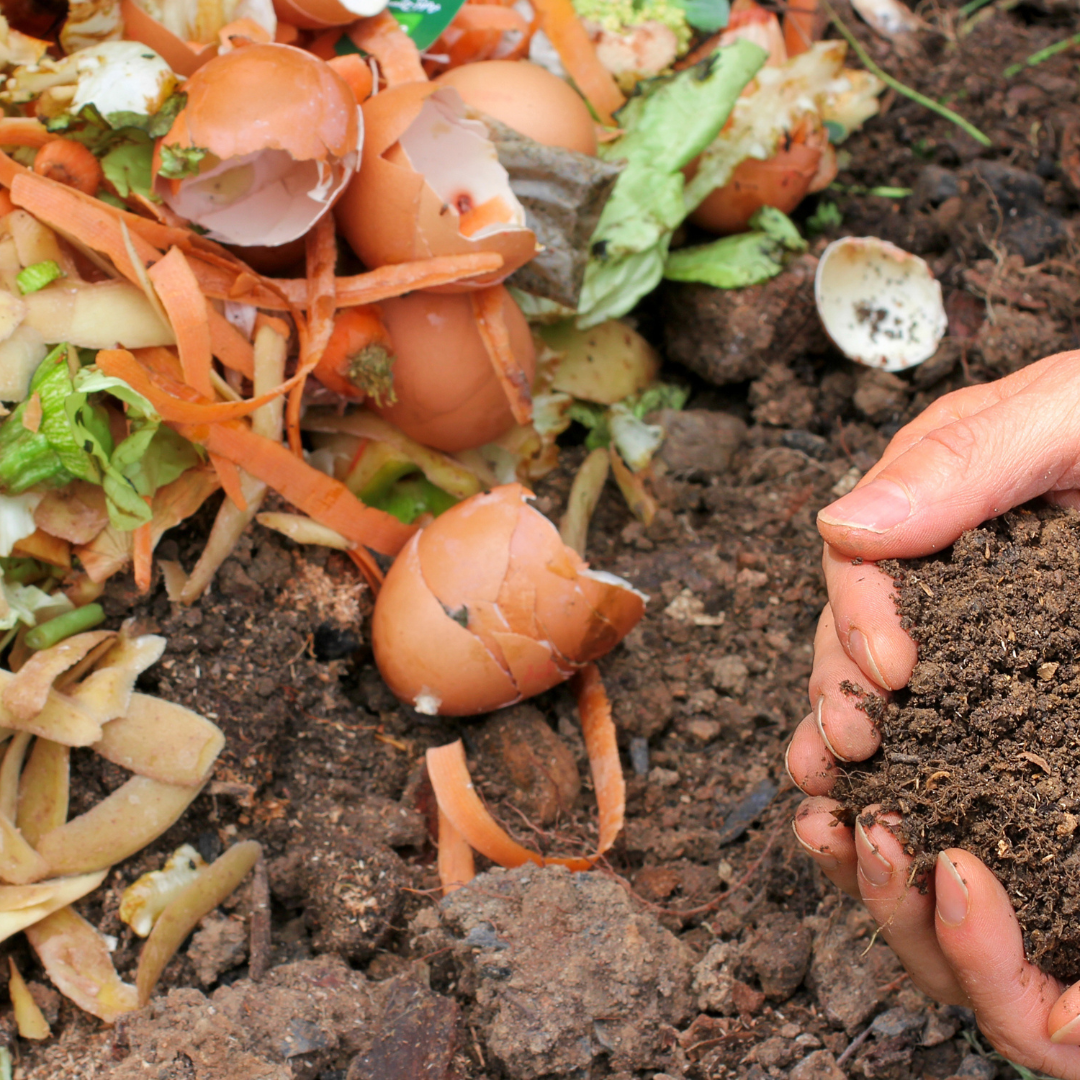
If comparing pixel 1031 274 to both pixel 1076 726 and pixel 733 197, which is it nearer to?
pixel 733 197

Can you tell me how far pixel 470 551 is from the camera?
1688mm

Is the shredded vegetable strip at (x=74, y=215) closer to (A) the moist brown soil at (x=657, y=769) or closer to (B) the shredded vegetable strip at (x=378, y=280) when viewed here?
(B) the shredded vegetable strip at (x=378, y=280)

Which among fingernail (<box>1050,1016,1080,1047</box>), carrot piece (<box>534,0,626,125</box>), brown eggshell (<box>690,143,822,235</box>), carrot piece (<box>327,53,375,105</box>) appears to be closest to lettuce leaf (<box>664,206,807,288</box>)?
brown eggshell (<box>690,143,822,235</box>)

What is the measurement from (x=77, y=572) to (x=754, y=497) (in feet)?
4.28

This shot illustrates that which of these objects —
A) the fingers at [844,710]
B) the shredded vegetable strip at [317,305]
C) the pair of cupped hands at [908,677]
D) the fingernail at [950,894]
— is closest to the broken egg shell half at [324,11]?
the shredded vegetable strip at [317,305]

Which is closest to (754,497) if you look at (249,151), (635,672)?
(635,672)

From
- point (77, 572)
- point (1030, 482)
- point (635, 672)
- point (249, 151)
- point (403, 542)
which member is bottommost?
point (635, 672)

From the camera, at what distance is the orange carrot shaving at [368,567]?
184 centimetres

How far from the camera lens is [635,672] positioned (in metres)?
1.86

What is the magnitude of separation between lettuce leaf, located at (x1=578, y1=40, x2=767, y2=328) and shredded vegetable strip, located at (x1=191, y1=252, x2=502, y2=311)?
0.46 meters

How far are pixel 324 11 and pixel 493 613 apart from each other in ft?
3.77

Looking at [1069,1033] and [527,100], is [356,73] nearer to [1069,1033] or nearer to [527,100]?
[527,100]

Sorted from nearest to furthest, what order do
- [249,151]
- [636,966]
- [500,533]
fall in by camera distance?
[636,966]
[249,151]
[500,533]

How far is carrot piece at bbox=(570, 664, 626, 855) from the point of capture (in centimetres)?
165
